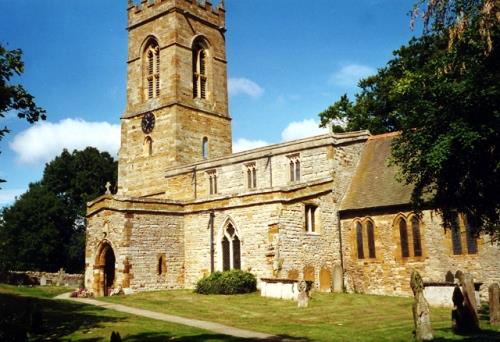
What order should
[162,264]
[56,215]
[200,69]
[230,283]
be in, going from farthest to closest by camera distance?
[56,215] → [200,69] → [162,264] → [230,283]

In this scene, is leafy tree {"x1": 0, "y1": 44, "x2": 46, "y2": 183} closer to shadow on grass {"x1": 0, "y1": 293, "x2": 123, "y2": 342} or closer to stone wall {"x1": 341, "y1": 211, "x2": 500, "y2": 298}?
shadow on grass {"x1": 0, "y1": 293, "x2": 123, "y2": 342}

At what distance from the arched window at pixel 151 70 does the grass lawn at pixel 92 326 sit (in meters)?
23.9

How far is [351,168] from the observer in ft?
105

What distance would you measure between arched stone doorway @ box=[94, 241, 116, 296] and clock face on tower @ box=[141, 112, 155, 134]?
13074 mm

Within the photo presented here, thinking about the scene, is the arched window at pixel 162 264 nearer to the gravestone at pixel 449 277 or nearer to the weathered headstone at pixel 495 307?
the gravestone at pixel 449 277

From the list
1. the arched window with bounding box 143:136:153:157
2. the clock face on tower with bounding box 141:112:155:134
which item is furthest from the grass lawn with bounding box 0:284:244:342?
the clock face on tower with bounding box 141:112:155:134

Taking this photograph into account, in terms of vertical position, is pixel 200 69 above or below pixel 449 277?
above

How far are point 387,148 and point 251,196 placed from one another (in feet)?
29.6

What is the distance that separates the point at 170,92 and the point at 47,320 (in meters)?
25.1

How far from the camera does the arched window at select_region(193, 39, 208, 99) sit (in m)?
43.0

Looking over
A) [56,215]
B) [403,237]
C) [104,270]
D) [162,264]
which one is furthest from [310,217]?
[56,215]

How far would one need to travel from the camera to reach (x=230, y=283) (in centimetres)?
2628

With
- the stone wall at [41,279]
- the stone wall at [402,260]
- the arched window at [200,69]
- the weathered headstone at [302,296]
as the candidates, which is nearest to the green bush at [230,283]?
the weathered headstone at [302,296]

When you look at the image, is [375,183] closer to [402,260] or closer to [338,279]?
[402,260]
